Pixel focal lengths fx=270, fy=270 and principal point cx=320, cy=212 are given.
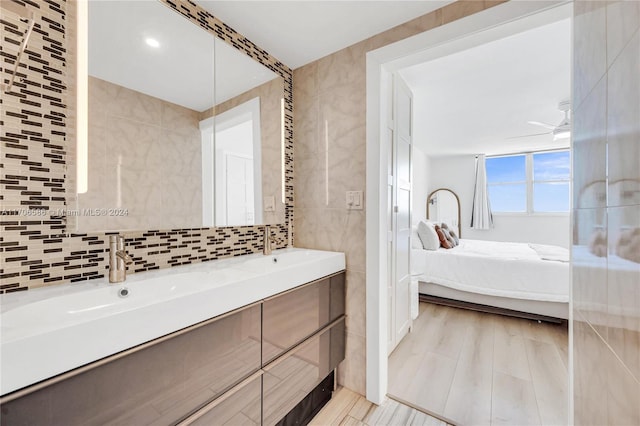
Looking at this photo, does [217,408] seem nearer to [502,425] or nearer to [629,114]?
[629,114]

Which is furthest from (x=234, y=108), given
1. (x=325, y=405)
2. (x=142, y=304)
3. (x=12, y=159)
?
(x=325, y=405)

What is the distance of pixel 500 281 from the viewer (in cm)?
290

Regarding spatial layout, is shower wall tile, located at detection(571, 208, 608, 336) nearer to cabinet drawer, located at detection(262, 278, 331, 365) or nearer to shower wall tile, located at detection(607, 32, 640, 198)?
shower wall tile, located at detection(607, 32, 640, 198)

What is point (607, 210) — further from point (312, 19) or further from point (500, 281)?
point (500, 281)

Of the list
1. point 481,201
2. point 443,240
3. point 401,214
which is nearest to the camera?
point 401,214

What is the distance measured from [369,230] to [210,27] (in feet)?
4.77

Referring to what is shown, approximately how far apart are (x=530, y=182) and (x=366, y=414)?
19.4 feet

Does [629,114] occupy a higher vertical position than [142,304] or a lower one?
higher

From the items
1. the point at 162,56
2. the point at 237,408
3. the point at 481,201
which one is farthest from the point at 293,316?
the point at 481,201

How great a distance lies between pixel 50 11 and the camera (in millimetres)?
995

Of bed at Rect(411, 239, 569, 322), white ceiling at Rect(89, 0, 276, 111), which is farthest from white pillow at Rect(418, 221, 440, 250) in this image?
white ceiling at Rect(89, 0, 276, 111)

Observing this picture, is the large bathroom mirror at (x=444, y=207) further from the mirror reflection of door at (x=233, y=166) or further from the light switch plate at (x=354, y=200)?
the mirror reflection of door at (x=233, y=166)

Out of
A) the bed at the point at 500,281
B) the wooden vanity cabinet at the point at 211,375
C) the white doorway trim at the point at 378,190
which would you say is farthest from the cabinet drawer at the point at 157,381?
the bed at the point at 500,281

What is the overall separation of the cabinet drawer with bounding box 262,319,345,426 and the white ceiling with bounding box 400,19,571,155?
2.17 m
